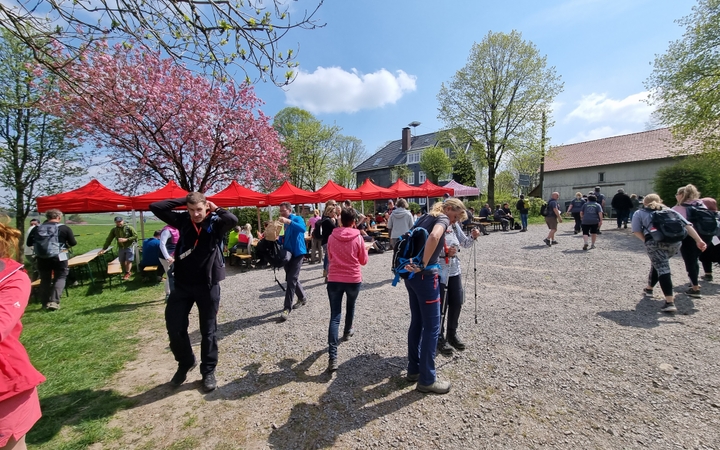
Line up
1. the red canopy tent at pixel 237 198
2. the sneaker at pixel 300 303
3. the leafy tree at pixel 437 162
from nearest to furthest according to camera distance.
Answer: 1. the sneaker at pixel 300 303
2. the red canopy tent at pixel 237 198
3. the leafy tree at pixel 437 162

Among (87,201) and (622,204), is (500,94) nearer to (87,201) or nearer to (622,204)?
(622,204)

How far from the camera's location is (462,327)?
4578 mm

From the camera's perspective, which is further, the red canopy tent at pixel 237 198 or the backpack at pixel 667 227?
the red canopy tent at pixel 237 198

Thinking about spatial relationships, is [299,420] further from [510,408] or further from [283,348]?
[510,408]

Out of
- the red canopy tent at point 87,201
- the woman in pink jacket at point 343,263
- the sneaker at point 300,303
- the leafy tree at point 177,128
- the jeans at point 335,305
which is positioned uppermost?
the leafy tree at point 177,128

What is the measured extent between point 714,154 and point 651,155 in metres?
18.3

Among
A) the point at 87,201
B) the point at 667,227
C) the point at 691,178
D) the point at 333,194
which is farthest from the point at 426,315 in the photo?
the point at 691,178

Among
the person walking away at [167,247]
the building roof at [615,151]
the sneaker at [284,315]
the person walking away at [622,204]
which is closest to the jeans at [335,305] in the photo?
the sneaker at [284,315]

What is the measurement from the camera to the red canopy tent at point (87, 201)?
27.3 ft

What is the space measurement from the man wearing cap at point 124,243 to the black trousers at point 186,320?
22.8 ft

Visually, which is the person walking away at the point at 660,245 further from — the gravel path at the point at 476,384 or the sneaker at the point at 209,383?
the sneaker at the point at 209,383

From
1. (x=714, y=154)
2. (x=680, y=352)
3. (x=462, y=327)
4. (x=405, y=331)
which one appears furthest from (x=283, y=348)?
(x=714, y=154)

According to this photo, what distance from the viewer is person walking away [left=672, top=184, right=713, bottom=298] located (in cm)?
522

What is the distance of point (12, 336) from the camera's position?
163cm
